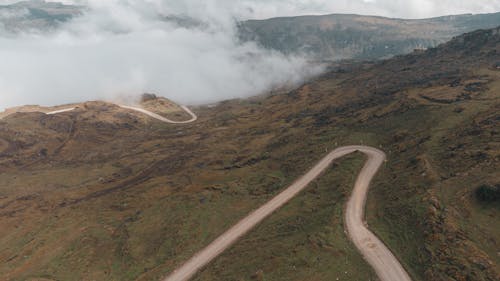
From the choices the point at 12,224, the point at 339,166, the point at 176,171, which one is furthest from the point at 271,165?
the point at 12,224

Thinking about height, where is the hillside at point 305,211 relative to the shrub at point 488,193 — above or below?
below

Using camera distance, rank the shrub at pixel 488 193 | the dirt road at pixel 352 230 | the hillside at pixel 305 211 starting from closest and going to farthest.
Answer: the dirt road at pixel 352 230
the hillside at pixel 305 211
the shrub at pixel 488 193

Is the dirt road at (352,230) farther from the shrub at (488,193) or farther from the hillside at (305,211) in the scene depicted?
the shrub at (488,193)

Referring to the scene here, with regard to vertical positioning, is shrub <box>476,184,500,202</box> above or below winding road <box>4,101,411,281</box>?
above

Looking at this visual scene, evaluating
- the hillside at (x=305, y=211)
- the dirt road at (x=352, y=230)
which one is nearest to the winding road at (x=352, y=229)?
the dirt road at (x=352, y=230)

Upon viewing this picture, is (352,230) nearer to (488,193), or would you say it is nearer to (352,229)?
(352,229)

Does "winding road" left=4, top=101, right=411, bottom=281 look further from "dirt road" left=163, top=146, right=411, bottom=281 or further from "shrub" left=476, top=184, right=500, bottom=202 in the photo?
"shrub" left=476, top=184, right=500, bottom=202

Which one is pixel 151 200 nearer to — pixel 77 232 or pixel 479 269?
pixel 77 232

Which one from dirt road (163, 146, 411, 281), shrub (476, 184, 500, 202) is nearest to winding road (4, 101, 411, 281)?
dirt road (163, 146, 411, 281)
